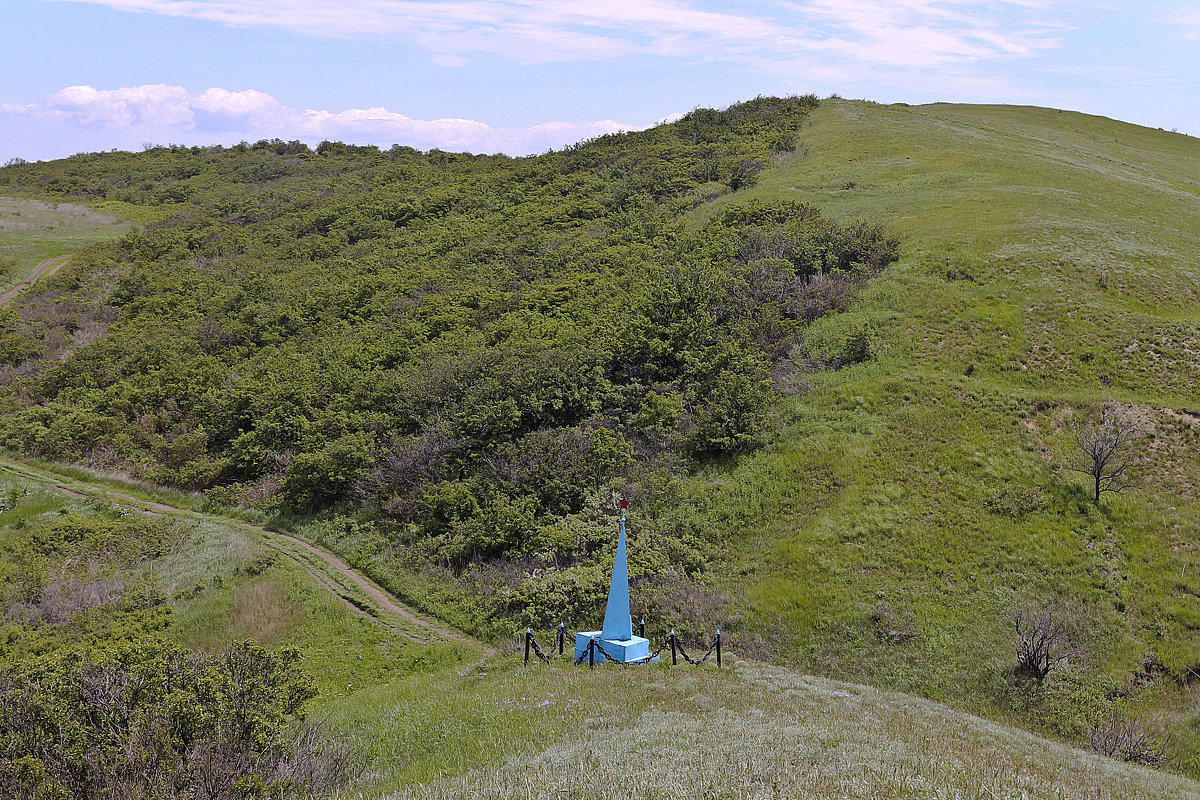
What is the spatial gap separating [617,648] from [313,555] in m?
12.5

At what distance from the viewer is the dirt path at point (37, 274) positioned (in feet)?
159

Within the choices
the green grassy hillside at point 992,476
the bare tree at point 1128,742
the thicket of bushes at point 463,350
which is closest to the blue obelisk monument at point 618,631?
the green grassy hillside at point 992,476

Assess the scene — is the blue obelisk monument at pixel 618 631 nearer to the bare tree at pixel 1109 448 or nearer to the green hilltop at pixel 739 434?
the green hilltop at pixel 739 434

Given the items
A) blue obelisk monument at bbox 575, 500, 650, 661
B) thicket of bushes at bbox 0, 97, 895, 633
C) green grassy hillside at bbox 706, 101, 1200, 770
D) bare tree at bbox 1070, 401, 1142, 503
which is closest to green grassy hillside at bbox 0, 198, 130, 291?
thicket of bushes at bbox 0, 97, 895, 633

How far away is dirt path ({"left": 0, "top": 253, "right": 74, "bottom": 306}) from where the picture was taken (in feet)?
159

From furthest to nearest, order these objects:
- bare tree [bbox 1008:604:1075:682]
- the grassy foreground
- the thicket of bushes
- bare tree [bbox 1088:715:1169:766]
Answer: the thicket of bushes, bare tree [bbox 1008:604:1075:682], bare tree [bbox 1088:715:1169:766], the grassy foreground

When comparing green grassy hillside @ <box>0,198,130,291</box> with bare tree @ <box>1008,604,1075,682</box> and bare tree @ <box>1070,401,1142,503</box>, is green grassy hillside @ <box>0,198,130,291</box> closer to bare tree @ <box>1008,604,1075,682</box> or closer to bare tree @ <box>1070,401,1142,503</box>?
bare tree @ <box>1008,604,1075,682</box>

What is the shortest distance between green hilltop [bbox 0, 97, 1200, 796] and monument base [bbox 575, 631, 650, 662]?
3.89ft

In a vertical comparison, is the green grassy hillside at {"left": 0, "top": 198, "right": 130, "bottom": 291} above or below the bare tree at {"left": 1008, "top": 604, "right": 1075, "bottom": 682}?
above

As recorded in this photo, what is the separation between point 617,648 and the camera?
13594 millimetres

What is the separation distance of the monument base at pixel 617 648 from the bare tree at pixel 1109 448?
1236 centimetres

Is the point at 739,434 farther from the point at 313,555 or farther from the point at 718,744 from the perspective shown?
the point at 718,744

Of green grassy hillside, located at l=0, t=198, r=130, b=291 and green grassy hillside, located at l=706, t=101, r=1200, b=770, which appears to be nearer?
green grassy hillside, located at l=706, t=101, r=1200, b=770

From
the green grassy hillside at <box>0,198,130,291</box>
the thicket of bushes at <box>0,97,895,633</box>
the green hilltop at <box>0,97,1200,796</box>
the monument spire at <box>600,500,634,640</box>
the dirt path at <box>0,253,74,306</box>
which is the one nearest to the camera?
the green hilltop at <box>0,97,1200,796</box>
